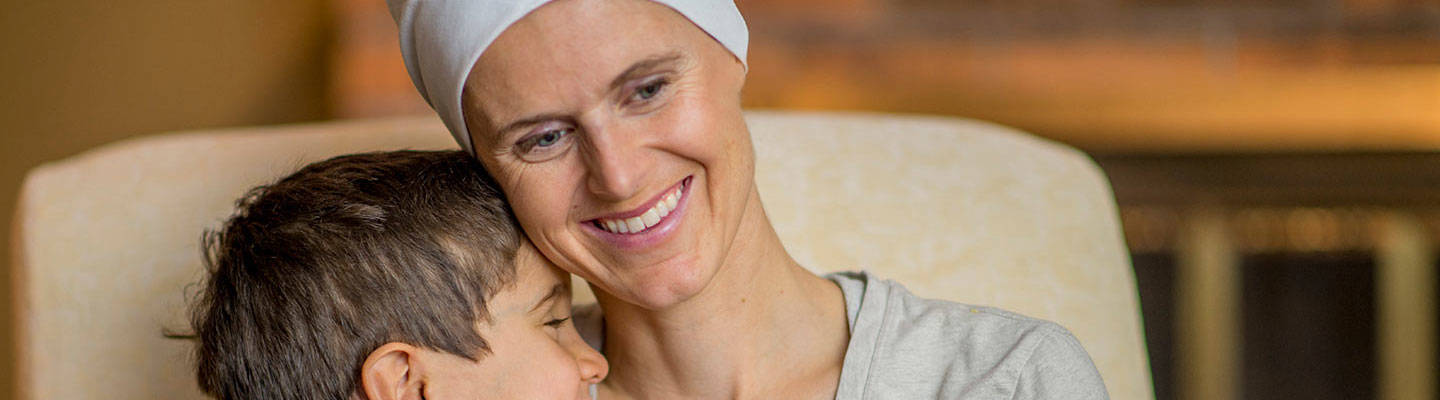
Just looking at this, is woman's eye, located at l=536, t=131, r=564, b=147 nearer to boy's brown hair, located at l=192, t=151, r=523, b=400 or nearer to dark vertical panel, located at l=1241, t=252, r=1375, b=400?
boy's brown hair, located at l=192, t=151, r=523, b=400

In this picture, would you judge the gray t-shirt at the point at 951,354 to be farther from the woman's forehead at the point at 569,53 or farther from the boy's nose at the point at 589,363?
the woman's forehead at the point at 569,53

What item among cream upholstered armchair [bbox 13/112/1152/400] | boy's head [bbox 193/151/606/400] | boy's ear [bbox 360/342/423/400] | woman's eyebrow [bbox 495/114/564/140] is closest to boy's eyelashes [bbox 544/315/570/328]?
boy's head [bbox 193/151/606/400]

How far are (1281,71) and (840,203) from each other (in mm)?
1693

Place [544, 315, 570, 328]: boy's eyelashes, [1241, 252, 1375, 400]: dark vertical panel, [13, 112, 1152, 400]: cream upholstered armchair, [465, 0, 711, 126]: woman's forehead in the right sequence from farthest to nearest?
[1241, 252, 1375, 400]: dark vertical panel
[13, 112, 1152, 400]: cream upholstered armchair
[544, 315, 570, 328]: boy's eyelashes
[465, 0, 711, 126]: woman's forehead

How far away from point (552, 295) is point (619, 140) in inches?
9.5

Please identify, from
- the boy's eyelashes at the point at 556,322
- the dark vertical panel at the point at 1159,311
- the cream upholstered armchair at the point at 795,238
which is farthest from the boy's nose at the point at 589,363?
the dark vertical panel at the point at 1159,311

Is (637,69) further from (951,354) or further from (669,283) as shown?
(951,354)

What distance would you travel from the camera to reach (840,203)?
161 centimetres

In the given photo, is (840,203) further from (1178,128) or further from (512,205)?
(1178,128)

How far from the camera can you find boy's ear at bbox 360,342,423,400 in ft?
3.80

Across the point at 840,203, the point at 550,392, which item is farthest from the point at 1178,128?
the point at 550,392

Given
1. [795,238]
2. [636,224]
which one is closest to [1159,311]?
[795,238]

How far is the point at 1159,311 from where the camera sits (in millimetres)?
2971

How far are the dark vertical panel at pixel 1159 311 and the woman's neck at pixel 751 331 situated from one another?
1828 mm
